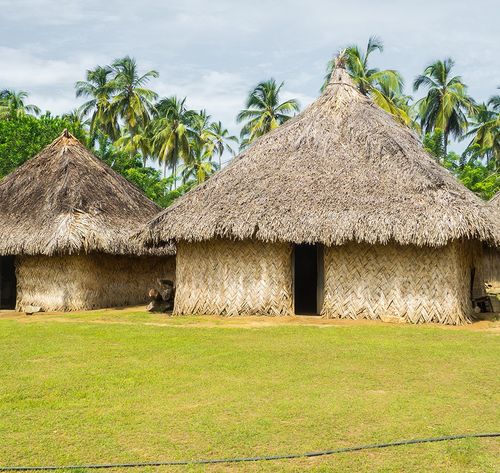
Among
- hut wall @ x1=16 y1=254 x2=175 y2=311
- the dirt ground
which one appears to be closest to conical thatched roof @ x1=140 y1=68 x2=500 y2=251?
the dirt ground

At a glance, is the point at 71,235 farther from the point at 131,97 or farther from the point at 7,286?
the point at 131,97

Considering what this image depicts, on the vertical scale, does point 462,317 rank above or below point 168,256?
below

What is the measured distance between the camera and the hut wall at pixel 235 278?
12.6 meters

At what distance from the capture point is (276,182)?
1302 centimetres

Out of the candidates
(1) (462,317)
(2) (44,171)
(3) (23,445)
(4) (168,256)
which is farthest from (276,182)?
(3) (23,445)

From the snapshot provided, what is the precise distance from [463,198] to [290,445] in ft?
28.9

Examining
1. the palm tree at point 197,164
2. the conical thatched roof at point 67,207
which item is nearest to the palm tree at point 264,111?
the palm tree at point 197,164

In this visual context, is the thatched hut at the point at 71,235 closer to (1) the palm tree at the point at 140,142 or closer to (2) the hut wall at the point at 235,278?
(2) the hut wall at the point at 235,278

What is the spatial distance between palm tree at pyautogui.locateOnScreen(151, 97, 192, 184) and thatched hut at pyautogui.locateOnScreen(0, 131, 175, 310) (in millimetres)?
17453

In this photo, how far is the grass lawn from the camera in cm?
410

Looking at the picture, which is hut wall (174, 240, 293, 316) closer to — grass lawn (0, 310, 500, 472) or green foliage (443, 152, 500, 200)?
grass lawn (0, 310, 500, 472)

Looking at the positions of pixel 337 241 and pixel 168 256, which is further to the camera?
pixel 168 256

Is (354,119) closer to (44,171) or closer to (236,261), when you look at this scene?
(236,261)

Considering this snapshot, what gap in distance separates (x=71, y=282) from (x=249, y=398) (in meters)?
10.3
